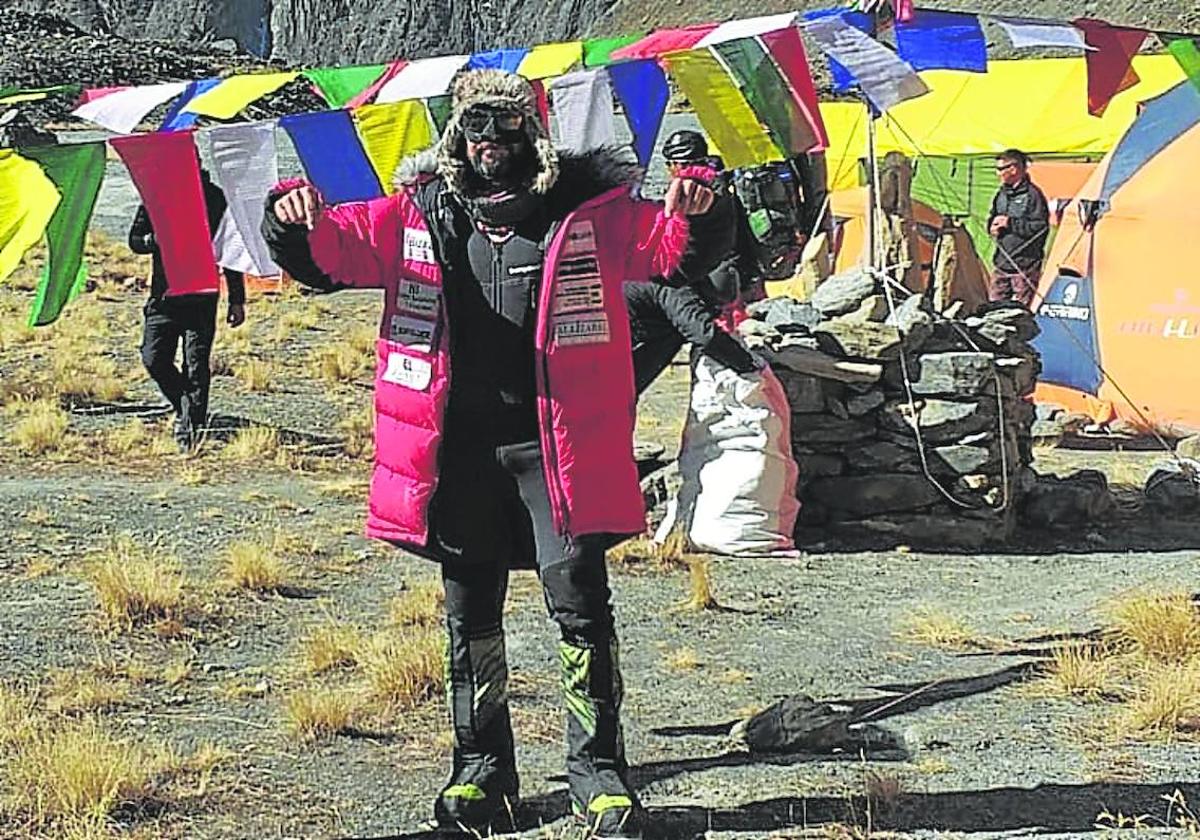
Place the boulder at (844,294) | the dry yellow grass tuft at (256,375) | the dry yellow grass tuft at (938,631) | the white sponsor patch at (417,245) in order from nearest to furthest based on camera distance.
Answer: the white sponsor patch at (417,245), the dry yellow grass tuft at (938,631), the boulder at (844,294), the dry yellow grass tuft at (256,375)

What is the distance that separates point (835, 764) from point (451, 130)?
222 centimetres

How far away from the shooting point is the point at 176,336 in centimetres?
1090

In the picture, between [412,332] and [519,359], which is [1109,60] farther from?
[412,332]

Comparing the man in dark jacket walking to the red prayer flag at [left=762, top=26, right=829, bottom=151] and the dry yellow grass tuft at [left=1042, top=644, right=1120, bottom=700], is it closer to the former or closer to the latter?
the red prayer flag at [left=762, top=26, right=829, bottom=151]

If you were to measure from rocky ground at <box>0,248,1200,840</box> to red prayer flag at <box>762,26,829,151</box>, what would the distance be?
202cm

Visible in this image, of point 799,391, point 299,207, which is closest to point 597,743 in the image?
point 299,207

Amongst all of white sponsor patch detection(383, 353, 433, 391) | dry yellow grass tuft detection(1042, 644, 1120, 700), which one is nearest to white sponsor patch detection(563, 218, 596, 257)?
white sponsor patch detection(383, 353, 433, 391)

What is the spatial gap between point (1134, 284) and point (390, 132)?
19.6 feet

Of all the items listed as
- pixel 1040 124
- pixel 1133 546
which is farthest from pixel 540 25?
pixel 1133 546

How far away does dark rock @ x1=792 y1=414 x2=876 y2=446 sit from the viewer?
889cm

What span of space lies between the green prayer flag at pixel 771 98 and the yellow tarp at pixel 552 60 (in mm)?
1739

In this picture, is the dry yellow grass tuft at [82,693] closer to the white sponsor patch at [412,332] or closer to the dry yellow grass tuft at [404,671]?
the dry yellow grass tuft at [404,671]

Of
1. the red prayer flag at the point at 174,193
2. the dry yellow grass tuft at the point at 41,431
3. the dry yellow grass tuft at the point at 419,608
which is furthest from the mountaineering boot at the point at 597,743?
the dry yellow grass tuft at the point at 41,431

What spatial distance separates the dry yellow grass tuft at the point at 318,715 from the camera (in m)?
5.80
